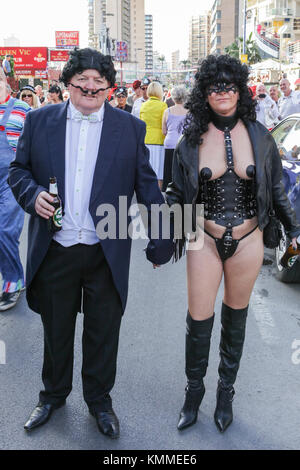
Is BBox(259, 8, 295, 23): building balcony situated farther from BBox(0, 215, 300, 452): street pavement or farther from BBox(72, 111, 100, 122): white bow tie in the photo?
BBox(72, 111, 100, 122): white bow tie

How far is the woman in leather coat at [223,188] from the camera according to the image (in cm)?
273

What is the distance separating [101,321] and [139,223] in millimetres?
4923

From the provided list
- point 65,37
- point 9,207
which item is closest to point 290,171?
point 9,207

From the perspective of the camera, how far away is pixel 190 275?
2852 mm

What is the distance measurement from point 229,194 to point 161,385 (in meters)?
1.42

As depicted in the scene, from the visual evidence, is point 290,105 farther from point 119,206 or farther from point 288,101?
point 119,206

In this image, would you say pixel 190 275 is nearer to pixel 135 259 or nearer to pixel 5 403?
pixel 5 403

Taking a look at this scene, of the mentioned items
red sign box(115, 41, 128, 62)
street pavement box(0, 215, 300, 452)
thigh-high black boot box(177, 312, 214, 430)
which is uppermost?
red sign box(115, 41, 128, 62)

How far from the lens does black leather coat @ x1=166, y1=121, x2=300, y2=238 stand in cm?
272

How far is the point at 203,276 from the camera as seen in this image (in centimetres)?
281

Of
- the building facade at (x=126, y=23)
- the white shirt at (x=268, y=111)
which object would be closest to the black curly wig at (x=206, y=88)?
the white shirt at (x=268, y=111)

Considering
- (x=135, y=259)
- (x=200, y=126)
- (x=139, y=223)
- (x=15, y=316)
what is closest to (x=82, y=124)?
(x=200, y=126)

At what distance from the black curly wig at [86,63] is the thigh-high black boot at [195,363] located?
55.9 inches

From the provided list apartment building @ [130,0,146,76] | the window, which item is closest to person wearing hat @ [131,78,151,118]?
the window
